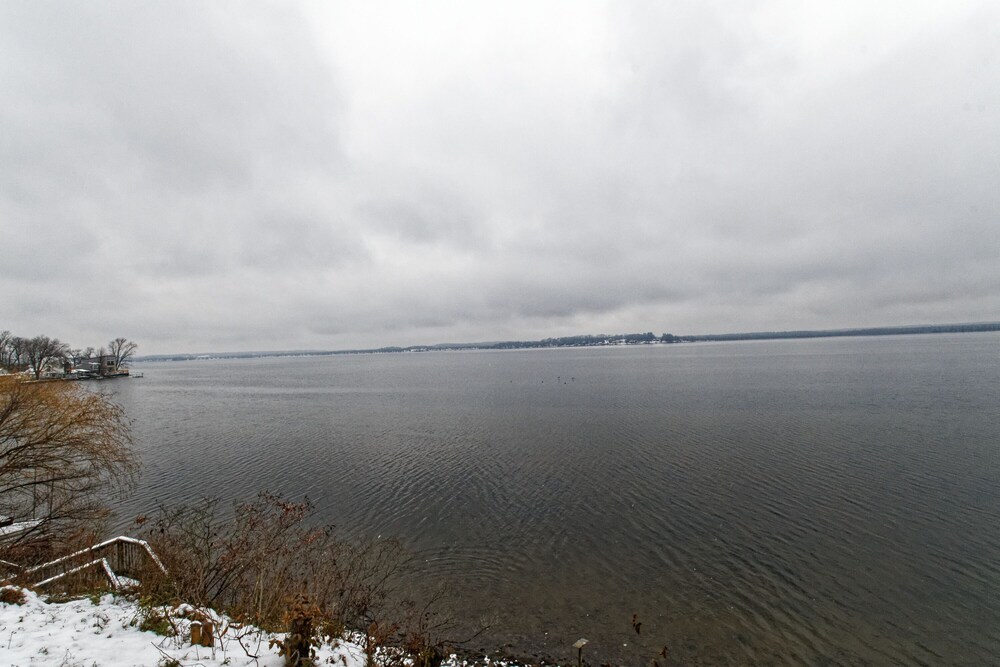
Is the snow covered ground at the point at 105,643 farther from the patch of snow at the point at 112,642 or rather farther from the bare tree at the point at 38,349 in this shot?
the bare tree at the point at 38,349

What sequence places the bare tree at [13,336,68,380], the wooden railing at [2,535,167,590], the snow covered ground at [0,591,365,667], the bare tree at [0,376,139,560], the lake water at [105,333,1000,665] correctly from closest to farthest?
the snow covered ground at [0,591,365,667]
the wooden railing at [2,535,167,590]
the lake water at [105,333,1000,665]
the bare tree at [0,376,139,560]
the bare tree at [13,336,68,380]

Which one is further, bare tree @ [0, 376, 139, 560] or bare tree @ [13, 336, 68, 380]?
→ bare tree @ [13, 336, 68, 380]

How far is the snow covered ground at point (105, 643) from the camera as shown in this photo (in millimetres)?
6688

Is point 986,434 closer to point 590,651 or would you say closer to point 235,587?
point 590,651

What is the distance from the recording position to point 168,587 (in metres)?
9.95

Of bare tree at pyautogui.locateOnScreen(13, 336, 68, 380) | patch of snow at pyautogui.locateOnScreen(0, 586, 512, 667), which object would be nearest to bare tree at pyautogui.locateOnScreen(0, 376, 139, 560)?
patch of snow at pyautogui.locateOnScreen(0, 586, 512, 667)

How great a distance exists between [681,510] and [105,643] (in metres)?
18.4

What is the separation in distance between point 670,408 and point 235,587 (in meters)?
38.0

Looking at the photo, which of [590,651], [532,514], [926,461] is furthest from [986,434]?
[590,651]

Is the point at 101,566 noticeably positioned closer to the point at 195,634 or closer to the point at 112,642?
the point at 112,642

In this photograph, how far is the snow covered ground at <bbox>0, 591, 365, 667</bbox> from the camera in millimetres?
6688

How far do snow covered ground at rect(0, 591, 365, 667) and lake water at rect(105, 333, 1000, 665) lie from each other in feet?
18.0

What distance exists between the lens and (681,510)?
60.5 ft

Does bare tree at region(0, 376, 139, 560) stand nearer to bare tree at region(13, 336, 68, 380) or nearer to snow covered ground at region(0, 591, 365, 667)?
snow covered ground at region(0, 591, 365, 667)
